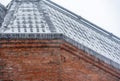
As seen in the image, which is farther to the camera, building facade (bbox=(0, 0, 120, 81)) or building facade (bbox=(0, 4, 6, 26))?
building facade (bbox=(0, 4, 6, 26))

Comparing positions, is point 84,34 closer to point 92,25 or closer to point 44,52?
point 92,25

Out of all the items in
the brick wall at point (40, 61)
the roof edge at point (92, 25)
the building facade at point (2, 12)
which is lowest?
the roof edge at point (92, 25)

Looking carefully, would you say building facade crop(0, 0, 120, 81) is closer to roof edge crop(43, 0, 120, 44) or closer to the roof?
the roof

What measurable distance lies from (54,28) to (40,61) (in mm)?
1284

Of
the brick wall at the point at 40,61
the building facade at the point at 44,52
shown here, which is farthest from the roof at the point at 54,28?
the brick wall at the point at 40,61

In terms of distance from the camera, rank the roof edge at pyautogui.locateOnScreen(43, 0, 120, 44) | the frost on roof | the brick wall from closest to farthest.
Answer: the brick wall, the frost on roof, the roof edge at pyautogui.locateOnScreen(43, 0, 120, 44)

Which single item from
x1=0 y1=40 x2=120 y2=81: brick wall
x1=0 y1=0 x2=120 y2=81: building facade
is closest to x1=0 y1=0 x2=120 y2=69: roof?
x1=0 y1=0 x2=120 y2=81: building facade

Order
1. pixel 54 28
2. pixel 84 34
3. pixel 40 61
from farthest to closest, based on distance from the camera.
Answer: pixel 84 34 → pixel 54 28 → pixel 40 61

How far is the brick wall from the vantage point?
930 cm

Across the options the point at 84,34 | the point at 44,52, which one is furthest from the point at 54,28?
the point at 84,34

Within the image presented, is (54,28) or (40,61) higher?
(54,28)

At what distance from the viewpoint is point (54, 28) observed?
33.8 feet

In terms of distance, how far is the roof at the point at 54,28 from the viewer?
32.3 ft

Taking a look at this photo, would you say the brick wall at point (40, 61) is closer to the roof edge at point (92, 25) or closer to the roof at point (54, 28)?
the roof at point (54, 28)
